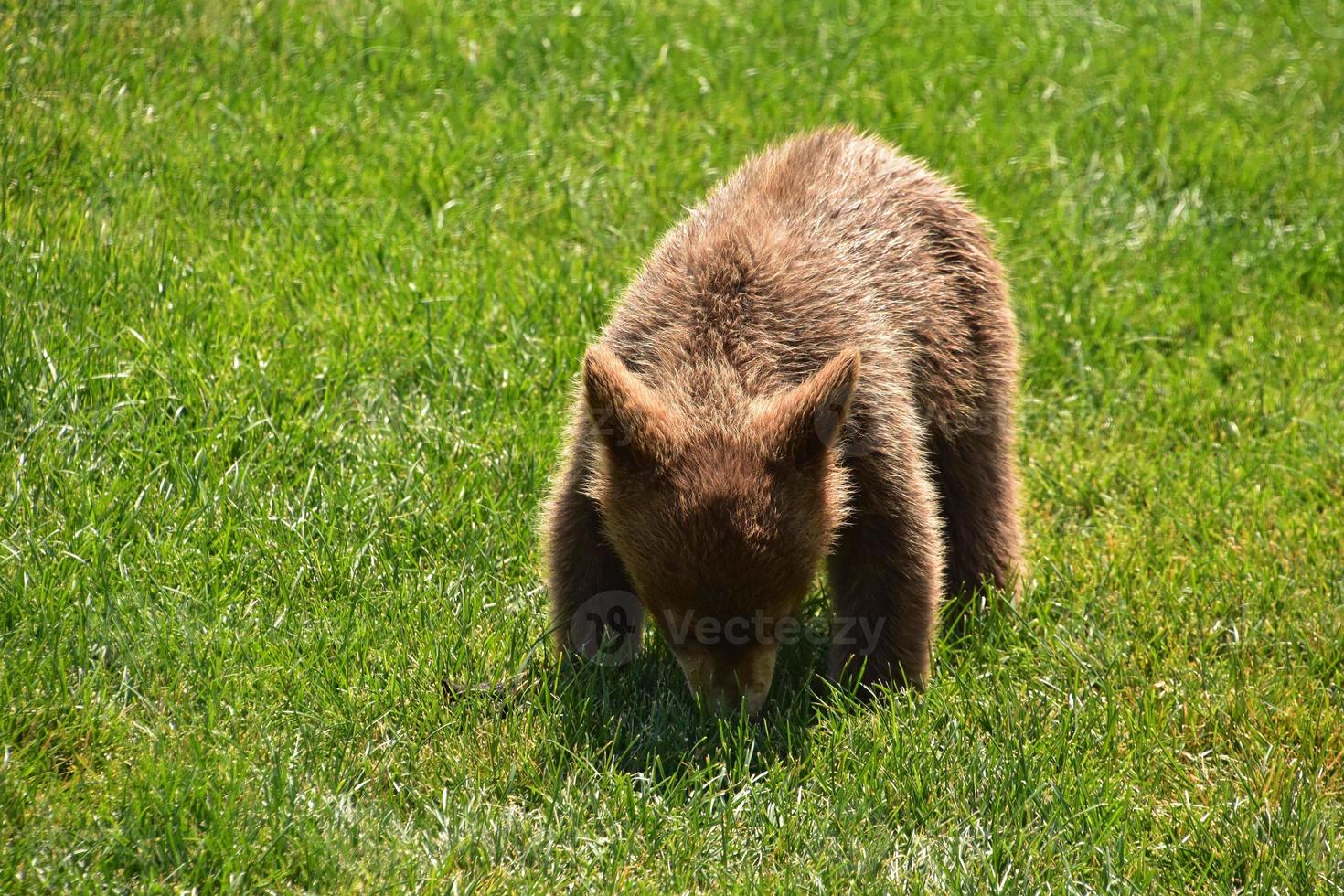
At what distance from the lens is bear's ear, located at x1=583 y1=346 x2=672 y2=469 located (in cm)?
435

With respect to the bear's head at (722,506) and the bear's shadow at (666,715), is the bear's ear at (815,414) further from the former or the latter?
the bear's shadow at (666,715)

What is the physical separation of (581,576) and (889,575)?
3.31ft

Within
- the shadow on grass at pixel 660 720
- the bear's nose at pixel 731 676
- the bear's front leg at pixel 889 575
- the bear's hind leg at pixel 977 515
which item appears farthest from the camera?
the bear's hind leg at pixel 977 515

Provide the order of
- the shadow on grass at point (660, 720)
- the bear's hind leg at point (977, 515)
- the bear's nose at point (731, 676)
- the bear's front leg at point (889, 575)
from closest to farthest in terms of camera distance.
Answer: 1. the bear's nose at point (731, 676)
2. the shadow on grass at point (660, 720)
3. the bear's front leg at point (889, 575)
4. the bear's hind leg at point (977, 515)

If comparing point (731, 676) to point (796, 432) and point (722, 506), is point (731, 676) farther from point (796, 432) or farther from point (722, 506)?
point (796, 432)

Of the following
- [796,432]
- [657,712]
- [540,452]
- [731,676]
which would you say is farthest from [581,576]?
[540,452]

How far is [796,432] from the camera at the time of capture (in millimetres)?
4344

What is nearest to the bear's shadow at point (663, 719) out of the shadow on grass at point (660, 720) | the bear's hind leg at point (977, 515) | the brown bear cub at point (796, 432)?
the shadow on grass at point (660, 720)

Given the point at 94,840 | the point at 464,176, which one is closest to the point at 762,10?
the point at 464,176

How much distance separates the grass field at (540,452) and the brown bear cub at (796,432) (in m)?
0.31

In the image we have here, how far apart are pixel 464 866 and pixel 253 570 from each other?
57.6 inches

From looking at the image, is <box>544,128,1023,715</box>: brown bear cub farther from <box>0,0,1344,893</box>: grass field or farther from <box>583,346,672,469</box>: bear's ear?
<box>0,0,1344,893</box>: grass field

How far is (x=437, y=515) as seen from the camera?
546 cm

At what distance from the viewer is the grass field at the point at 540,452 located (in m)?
4.25
